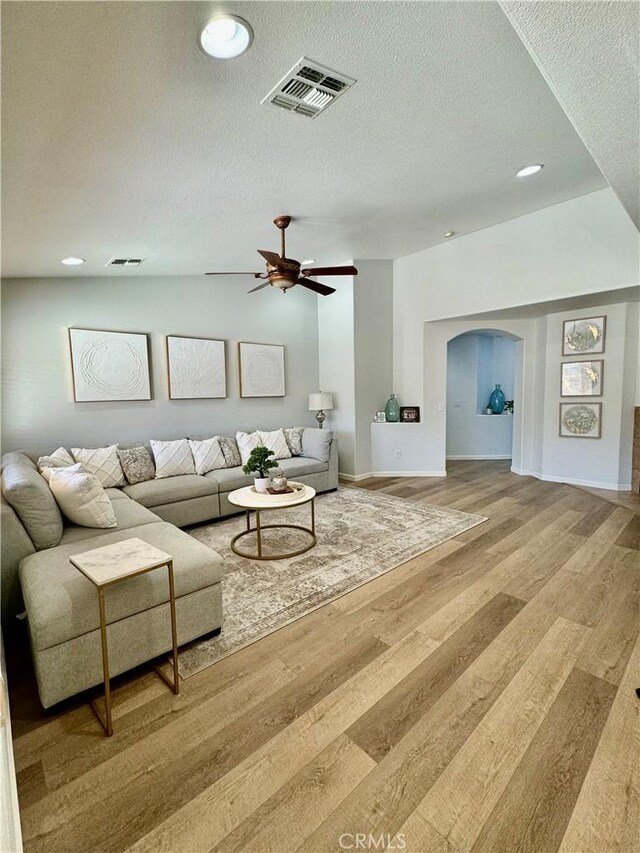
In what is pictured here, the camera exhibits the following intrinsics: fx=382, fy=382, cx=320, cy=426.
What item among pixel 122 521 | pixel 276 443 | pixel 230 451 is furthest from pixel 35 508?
pixel 276 443

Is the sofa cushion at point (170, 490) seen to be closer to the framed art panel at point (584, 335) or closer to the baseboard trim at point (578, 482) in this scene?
the baseboard trim at point (578, 482)

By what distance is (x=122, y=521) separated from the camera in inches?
113

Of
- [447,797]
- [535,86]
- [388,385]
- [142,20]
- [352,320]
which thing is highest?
[535,86]

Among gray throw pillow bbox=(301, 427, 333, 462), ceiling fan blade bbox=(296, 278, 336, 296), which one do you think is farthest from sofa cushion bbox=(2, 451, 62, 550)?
gray throw pillow bbox=(301, 427, 333, 462)

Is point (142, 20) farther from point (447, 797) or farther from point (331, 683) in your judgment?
point (447, 797)

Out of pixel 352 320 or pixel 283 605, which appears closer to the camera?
pixel 283 605

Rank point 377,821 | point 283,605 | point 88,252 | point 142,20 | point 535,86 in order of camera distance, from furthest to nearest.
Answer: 1. point 88,252
2. point 283,605
3. point 535,86
4. point 142,20
5. point 377,821

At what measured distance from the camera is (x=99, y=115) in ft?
6.14

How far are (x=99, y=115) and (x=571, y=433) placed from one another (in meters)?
5.90

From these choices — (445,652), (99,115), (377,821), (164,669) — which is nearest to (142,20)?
(99,115)

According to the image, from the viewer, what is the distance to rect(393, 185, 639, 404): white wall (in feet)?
12.8

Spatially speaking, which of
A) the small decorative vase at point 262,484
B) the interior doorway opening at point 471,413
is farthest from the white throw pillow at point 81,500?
the interior doorway opening at point 471,413

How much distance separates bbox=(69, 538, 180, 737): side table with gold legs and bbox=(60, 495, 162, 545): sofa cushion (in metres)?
0.77

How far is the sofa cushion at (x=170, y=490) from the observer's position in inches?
146
